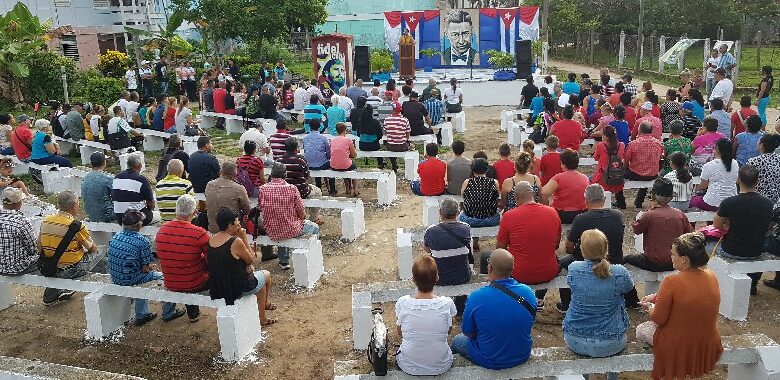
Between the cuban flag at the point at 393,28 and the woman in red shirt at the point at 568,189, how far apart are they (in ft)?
60.6

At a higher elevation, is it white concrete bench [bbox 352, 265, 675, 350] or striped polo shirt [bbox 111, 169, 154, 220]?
striped polo shirt [bbox 111, 169, 154, 220]

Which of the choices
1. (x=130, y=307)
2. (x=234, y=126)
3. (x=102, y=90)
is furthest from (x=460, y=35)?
(x=130, y=307)

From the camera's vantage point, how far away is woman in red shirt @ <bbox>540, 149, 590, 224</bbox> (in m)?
6.71

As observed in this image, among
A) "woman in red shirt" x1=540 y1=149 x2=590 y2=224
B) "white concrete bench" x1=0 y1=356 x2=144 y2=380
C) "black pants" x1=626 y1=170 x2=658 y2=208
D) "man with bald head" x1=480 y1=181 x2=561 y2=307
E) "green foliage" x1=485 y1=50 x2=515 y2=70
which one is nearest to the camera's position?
"white concrete bench" x1=0 y1=356 x2=144 y2=380

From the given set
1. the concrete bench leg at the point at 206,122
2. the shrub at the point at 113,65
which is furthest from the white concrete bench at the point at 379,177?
the shrub at the point at 113,65

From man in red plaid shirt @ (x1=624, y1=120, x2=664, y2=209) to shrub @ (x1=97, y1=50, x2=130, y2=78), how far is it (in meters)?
17.9

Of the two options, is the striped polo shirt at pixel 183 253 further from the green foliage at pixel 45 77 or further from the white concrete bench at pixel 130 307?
the green foliage at pixel 45 77

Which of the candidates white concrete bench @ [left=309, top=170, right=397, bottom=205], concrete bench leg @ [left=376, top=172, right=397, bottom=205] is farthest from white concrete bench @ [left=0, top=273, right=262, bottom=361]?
concrete bench leg @ [left=376, top=172, right=397, bottom=205]

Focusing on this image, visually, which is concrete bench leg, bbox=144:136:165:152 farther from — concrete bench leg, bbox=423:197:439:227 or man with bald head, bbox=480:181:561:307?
man with bald head, bbox=480:181:561:307

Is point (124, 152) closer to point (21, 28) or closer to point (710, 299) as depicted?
point (21, 28)

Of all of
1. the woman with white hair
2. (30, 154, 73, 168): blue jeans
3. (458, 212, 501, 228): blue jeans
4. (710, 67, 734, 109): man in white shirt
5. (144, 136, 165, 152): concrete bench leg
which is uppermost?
(710, 67, 734, 109): man in white shirt

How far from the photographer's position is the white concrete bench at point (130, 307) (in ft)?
17.8

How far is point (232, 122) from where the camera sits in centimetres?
1548

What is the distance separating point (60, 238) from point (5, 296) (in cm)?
150
